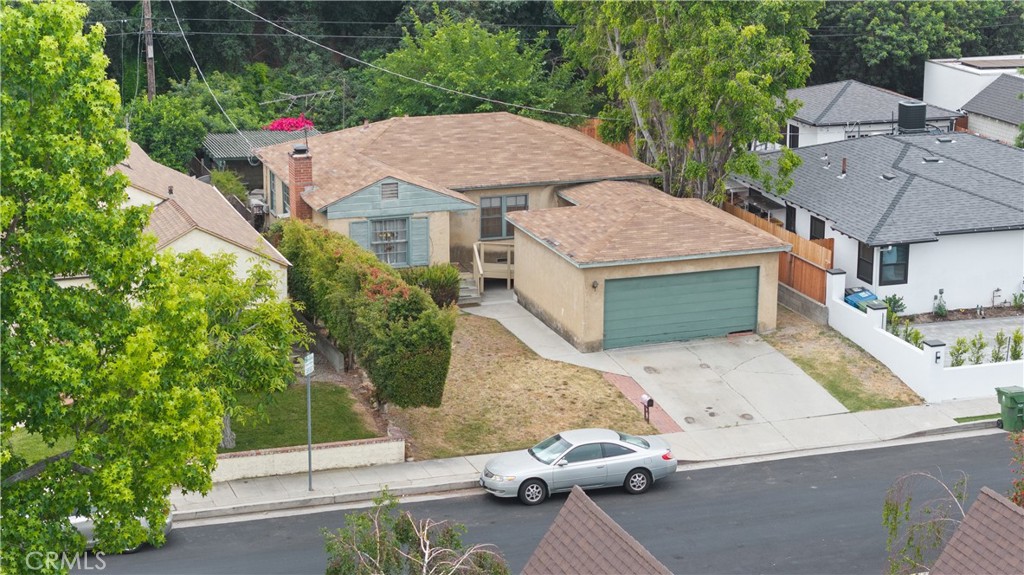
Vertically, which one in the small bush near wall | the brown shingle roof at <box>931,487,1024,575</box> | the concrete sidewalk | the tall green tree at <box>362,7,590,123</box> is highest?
the tall green tree at <box>362,7,590,123</box>

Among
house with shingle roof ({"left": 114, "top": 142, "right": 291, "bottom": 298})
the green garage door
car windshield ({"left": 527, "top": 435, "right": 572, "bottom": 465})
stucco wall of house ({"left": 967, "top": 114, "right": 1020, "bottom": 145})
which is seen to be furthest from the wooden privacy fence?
stucco wall of house ({"left": 967, "top": 114, "right": 1020, "bottom": 145})

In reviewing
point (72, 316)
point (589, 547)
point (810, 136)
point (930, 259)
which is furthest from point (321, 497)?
point (810, 136)

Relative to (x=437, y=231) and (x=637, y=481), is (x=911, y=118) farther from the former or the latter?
(x=637, y=481)

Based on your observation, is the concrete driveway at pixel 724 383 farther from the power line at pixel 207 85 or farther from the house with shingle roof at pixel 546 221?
the power line at pixel 207 85

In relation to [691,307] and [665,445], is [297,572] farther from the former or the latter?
[691,307]

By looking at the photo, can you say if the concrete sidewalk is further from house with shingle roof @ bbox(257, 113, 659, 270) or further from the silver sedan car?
house with shingle roof @ bbox(257, 113, 659, 270)

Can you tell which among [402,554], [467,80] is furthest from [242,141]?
[402,554]
